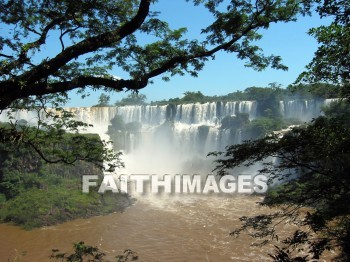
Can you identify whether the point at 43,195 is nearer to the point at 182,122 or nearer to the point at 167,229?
the point at 167,229

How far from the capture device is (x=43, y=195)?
19.7 metres

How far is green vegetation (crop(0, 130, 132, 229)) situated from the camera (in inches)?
709

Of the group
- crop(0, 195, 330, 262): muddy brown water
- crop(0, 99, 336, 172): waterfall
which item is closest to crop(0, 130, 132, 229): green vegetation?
crop(0, 195, 330, 262): muddy brown water

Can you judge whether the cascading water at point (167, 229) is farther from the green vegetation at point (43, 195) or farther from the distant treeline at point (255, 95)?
the distant treeline at point (255, 95)

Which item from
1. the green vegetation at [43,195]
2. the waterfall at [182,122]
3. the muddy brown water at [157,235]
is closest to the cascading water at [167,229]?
the muddy brown water at [157,235]

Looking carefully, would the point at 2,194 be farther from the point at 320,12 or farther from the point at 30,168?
the point at 320,12

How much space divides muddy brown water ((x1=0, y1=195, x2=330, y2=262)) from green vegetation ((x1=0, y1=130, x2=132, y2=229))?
0.70 m

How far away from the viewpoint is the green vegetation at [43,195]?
59.1 feet

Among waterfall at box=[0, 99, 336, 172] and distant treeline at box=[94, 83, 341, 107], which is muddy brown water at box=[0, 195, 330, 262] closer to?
waterfall at box=[0, 99, 336, 172]

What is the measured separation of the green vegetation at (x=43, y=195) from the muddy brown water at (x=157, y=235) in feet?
2.29

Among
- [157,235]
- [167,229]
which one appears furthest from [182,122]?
[157,235]

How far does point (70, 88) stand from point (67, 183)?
62.2ft

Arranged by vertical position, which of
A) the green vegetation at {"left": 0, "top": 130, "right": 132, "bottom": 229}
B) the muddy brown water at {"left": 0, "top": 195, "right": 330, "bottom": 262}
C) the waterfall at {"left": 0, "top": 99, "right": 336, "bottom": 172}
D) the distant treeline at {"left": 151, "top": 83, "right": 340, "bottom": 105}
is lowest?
the muddy brown water at {"left": 0, "top": 195, "right": 330, "bottom": 262}

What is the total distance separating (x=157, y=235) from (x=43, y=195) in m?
8.27
